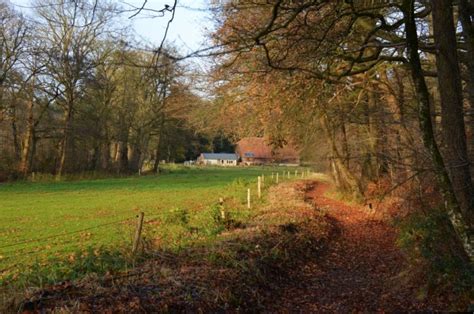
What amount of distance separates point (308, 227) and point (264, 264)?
5120 millimetres

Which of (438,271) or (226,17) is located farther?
(226,17)

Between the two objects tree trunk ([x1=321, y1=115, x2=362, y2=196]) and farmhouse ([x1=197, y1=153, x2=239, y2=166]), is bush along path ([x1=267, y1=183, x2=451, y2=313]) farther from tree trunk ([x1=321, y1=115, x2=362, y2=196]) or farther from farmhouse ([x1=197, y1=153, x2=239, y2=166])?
farmhouse ([x1=197, y1=153, x2=239, y2=166])

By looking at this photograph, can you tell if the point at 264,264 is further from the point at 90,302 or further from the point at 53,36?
the point at 53,36

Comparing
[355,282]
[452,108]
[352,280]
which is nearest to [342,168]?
[352,280]

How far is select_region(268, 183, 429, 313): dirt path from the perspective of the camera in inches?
299

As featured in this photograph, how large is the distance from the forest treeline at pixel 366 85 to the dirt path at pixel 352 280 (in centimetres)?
150

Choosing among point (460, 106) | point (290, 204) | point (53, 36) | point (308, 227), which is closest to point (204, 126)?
point (290, 204)

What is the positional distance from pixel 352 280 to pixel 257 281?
88.8 inches

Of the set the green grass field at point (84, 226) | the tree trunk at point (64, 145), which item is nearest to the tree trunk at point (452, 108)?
the green grass field at point (84, 226)

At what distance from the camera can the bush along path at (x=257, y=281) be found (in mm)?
6457

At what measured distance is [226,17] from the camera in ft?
30.5

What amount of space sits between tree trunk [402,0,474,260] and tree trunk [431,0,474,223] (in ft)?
0.35

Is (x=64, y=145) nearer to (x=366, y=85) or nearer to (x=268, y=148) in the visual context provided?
(x=268, y=148)

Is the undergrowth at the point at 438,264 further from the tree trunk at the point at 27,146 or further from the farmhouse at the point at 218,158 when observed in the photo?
the farmhouse at the point at 218,158
